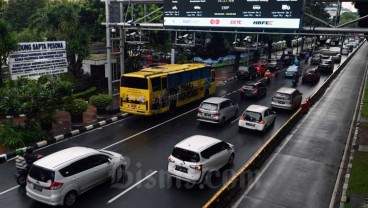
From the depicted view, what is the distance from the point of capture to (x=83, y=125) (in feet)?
74.4

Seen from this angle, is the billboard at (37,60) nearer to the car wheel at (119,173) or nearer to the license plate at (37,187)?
the car wheel at (119,173)

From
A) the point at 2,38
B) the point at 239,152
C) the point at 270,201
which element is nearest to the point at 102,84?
the point at 2,38

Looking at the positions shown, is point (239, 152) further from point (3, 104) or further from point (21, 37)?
point (21, 37)

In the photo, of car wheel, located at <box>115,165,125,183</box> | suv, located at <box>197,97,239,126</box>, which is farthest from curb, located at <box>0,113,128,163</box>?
suv, located at <box>197,97,239,126</box>

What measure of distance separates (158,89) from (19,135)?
9.29 m

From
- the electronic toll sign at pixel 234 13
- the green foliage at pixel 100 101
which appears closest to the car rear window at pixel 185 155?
the green foliage at pixel 100 101

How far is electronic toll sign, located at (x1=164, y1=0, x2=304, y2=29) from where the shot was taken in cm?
2289

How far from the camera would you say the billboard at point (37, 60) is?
24359 millimetres

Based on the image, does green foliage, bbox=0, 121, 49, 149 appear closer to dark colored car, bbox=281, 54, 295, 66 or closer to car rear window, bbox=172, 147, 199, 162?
car rear window, bbox=172, 147, 199, 162

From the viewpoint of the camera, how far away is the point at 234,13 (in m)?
24.6

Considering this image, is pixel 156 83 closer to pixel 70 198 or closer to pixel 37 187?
pixel 70 198

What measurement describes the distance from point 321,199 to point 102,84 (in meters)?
25.5

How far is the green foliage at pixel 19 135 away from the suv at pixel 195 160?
8.85 meters

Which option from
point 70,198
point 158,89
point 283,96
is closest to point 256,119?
point 283,96
